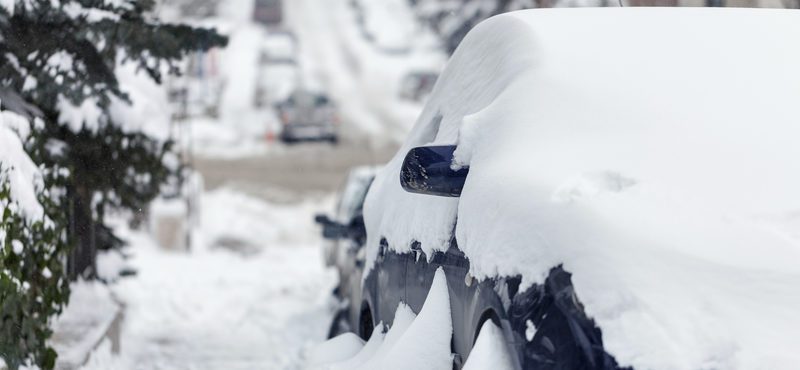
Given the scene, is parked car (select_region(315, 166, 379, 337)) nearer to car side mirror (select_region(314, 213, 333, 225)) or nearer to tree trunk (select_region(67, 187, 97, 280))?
car side mirror (select_region(314, 213, 333, 225))

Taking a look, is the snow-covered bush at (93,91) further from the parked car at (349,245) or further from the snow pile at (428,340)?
the snow pile at (428,340)

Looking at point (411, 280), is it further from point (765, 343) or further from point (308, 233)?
point (308, 233)

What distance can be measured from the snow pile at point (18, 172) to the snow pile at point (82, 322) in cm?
155

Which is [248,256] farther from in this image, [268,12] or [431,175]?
[268,12]

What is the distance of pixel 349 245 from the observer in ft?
36.6

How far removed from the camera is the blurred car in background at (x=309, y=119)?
3872cm

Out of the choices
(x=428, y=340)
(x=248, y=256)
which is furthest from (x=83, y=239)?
(x=248, y=256)

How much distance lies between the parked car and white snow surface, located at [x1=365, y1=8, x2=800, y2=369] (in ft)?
7.36

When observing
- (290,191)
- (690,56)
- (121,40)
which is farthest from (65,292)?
(290,191)

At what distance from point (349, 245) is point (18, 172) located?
498 cm

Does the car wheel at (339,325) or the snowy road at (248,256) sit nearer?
the car wheel at (339,325)

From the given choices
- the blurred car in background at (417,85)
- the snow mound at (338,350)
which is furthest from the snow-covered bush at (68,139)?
the blurred car in background at (417,85)

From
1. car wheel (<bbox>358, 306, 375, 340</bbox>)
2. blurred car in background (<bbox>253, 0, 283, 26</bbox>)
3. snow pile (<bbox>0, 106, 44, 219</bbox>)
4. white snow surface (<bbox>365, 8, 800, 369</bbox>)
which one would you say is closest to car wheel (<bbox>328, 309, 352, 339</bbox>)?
car wheel (<bbox>358, 306, 375, 340</bbox>)

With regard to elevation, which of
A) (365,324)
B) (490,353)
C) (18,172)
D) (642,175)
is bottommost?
(365,324)
